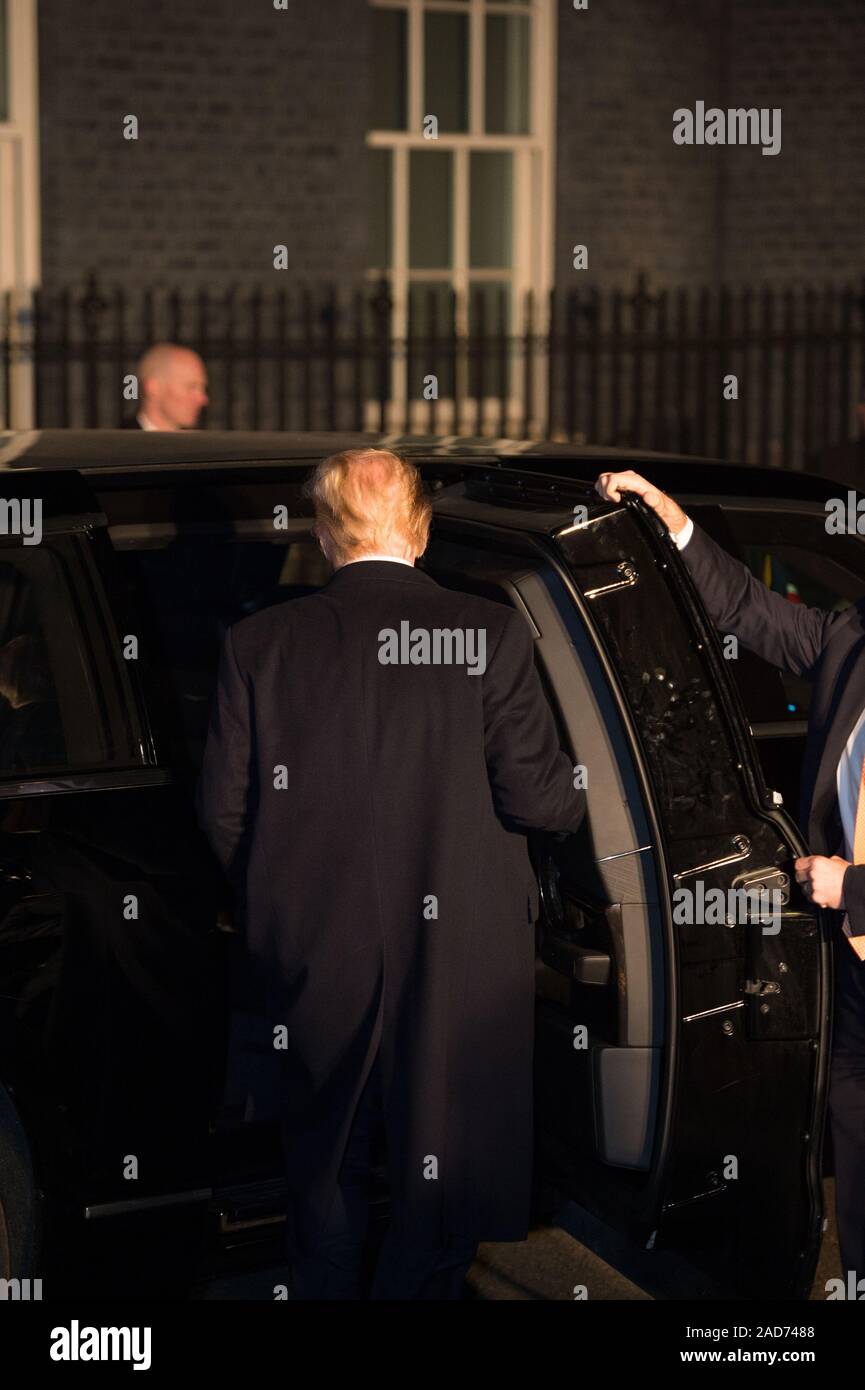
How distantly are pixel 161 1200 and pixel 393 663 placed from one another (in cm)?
106

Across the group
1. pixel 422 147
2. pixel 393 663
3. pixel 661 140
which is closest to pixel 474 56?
pixel 422 147

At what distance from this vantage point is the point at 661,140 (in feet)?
43.3

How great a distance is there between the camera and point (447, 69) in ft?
41.0

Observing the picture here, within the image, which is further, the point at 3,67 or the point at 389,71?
the point at 389,71

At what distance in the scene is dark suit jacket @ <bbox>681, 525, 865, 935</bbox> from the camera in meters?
3.52

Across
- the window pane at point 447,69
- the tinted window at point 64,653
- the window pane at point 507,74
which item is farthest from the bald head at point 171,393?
Answer: the window pane at point 507,74

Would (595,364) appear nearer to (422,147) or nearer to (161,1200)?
(422,147)

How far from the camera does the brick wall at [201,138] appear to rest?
11.3 metres

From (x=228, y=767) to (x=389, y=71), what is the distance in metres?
9.86

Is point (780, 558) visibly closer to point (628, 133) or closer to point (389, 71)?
point (389, 71)

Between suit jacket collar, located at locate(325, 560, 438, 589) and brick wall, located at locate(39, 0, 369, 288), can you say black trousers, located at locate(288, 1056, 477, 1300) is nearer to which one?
suit jacket collar, located at locate(325, 560, 438, 589)

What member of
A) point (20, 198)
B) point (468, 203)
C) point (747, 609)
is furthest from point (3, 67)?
point (747, 609)

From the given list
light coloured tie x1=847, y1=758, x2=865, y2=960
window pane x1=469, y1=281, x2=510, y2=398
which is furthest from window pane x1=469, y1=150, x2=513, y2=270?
light coloured tie x1=847, y1=758, x2=865, y2=960

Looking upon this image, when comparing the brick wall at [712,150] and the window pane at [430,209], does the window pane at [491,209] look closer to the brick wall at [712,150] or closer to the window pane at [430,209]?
the window pane at [430,209]
